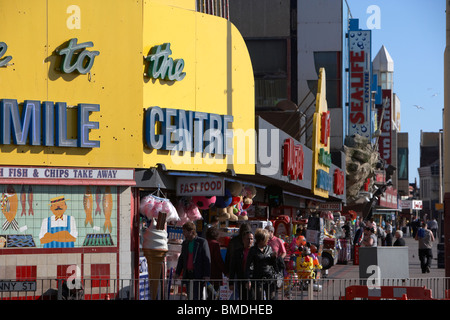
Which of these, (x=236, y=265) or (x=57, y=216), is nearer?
(x=236, y=265)

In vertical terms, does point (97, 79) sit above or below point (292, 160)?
above

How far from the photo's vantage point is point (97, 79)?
1744 cm

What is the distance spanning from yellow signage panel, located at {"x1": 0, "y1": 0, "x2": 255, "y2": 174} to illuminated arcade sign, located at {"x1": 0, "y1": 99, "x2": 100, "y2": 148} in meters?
0.02

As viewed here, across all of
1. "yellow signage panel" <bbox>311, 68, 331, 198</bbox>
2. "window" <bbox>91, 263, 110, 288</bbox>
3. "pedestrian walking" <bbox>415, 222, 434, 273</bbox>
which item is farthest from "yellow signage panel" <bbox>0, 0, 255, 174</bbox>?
"pedestrian walking" <bbox>415, 222, 434, 273</bbox>

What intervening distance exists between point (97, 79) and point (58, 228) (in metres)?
2.93

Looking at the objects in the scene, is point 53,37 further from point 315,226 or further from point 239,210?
point 315,226

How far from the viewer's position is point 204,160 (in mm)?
19250

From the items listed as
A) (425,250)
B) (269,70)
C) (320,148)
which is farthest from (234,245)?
(269,70)

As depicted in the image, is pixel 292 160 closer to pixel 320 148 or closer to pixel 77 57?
pixel 320 148

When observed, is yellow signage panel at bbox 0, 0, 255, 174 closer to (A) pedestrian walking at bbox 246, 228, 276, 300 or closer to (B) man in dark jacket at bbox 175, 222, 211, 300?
(B) man in dark jacket at bbox 175, 222, 211, 300

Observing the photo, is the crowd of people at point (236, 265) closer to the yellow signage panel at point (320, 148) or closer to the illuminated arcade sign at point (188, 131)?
the illuminated arcade sign at point (188, 131)

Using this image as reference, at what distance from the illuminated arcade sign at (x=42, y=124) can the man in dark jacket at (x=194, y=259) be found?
2.79 meters

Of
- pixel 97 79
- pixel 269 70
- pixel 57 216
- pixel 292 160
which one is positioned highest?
pixel 269 70
